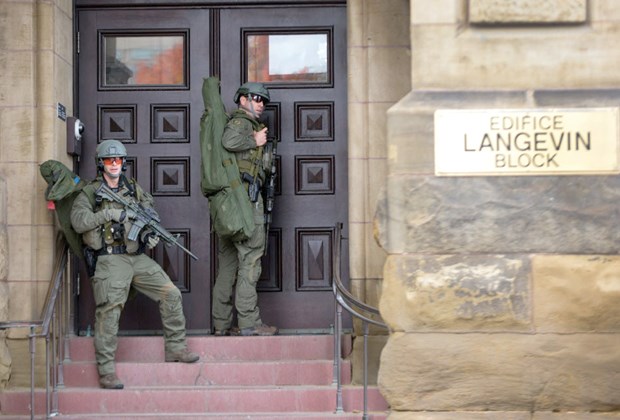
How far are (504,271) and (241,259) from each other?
3.91 metres

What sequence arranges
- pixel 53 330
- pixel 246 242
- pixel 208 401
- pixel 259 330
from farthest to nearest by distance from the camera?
pixel 259 330
pixel 246 242
pixel 53 330
pixel 208 401

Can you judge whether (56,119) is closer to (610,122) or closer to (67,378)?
(67,378)

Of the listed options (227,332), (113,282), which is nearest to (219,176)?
(113,282)

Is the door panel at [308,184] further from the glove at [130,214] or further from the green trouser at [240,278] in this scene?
the glove at [130,214]

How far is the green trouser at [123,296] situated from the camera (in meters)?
10.6

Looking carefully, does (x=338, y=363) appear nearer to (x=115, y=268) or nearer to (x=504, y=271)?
(x=115, y=268)

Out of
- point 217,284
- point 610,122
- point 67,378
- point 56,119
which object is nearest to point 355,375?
point 217,284

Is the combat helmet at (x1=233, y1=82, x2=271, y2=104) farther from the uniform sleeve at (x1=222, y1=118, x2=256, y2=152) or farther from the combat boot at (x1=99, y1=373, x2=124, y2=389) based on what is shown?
the combat boot at (x1=99, y1=373, x2=124, y2=389)

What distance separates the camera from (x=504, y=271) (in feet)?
24.7

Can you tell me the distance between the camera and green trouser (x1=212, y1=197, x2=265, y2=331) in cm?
1106

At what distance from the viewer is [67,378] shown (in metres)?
10.8

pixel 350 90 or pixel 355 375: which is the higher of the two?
pixel 350 90

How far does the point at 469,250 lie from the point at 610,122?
3.50 feet

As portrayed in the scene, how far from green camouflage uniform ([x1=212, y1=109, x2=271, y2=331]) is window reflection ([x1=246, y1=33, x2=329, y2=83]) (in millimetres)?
712
